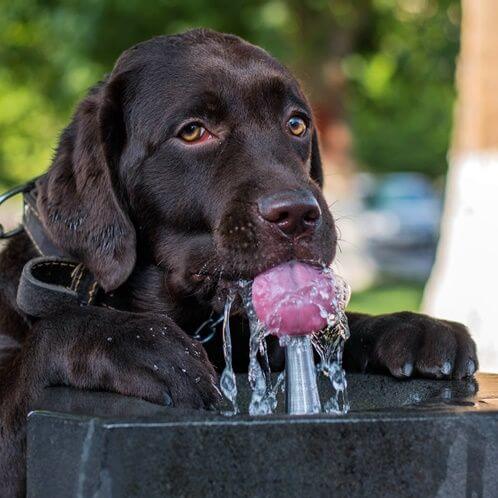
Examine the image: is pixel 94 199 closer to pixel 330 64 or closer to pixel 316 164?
pixel 316 164

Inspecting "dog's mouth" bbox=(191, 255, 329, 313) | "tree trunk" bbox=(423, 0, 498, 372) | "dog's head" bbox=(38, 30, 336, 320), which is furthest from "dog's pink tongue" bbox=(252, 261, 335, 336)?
"tree trunk" bbox=(423, 0, 498, 372)

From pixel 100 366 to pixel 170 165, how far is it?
3.60 ft

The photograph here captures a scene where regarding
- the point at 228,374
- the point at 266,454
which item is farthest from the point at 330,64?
the point at 266,454

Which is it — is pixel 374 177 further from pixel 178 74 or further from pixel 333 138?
pixel 178 74

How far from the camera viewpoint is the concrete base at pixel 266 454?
100.0 inches

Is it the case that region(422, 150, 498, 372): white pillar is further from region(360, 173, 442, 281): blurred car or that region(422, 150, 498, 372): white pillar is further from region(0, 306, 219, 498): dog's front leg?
region(360, 173, 442, 281): blurred car

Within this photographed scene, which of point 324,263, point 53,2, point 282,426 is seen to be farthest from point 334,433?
point 53,2

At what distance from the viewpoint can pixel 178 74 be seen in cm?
409

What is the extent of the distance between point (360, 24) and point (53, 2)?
755cm

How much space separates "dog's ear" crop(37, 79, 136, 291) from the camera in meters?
3.93

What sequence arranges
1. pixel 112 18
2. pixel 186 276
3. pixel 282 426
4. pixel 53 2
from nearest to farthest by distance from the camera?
pixel 282 426
pixel 186 276
pixel 112 18
pixel 53 2

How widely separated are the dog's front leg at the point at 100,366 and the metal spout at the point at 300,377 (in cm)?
25

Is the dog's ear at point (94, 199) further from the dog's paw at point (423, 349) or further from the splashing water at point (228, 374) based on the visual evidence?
the dog's paw at point (423, 349)

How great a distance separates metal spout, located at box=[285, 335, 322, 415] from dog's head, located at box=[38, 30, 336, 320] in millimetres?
508
